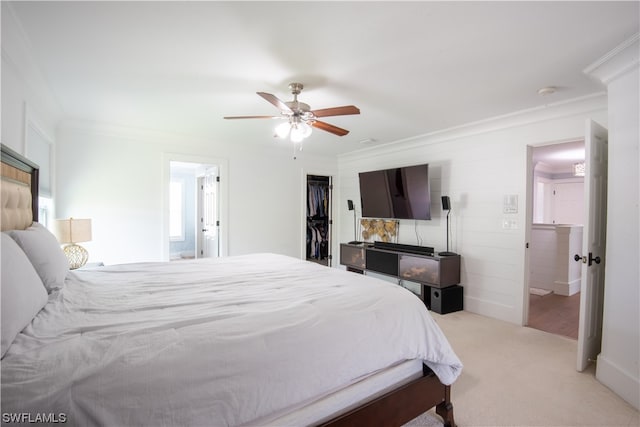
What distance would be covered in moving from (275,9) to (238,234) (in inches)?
144

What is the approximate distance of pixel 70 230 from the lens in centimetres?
289

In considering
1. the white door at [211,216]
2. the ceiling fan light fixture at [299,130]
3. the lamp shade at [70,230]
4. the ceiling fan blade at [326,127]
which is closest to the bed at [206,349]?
the lamp shade at [70,230]

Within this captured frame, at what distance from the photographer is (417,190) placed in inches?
161

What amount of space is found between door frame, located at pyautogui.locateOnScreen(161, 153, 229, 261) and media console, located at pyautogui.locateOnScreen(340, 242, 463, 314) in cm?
234

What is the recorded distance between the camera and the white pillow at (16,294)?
1.02m

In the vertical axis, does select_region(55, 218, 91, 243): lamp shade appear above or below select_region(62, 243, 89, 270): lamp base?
above

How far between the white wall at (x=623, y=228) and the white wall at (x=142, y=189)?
165 inches

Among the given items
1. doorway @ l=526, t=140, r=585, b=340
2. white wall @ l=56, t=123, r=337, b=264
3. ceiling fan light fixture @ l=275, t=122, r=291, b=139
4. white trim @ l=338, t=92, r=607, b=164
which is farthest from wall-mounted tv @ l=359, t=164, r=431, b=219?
ceiling fan light fixture @ l=275, t=122, r=291, b=139

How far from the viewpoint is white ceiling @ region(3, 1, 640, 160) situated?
5.23 ft

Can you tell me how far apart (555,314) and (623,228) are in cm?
217

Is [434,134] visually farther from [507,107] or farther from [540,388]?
[540,388]

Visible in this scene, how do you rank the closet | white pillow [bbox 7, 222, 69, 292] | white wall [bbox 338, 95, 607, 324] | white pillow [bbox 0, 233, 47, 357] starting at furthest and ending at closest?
the closet
white wall [bbox 338, 95, 607, 324]
white pillow [bbox 7, 222, 69, 292]
white pillow [bbox 0, 233, 47, 357]

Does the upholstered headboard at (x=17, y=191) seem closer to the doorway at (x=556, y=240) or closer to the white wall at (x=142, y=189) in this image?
the white wall at (x=142, y=189)

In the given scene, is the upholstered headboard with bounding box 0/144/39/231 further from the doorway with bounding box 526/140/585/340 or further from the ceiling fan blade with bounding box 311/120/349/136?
the doorway with bounding box 526/140/585/340
